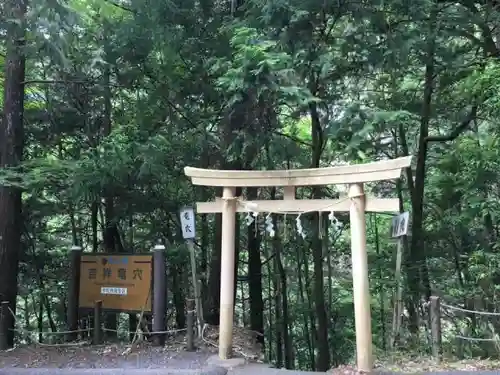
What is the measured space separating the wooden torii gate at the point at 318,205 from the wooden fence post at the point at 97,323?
2.35m

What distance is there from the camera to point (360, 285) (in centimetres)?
557

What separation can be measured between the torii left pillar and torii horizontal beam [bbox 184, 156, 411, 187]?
213mm

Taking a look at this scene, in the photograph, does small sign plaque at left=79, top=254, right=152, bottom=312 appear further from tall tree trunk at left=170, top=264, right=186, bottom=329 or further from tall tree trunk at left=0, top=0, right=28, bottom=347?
tall tree trunk at left=170, top=264, right=186, bottom=329

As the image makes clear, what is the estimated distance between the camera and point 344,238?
1270 cm

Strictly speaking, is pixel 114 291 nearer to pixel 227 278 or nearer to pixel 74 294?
pixel 74 294

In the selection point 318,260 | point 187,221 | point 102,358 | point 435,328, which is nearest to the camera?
point 435,328

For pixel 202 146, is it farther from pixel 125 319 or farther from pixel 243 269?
pixel 125 319

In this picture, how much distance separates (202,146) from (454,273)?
6380 mm

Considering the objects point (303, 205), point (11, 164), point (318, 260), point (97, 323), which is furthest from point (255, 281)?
point (11, 164)

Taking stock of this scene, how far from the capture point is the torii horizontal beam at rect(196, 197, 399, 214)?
560cm

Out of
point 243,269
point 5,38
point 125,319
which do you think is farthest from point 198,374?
point 125,319

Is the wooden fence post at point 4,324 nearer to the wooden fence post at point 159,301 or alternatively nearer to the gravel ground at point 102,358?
the gravel ground at point 102,358

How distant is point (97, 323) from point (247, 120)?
3.94 meters

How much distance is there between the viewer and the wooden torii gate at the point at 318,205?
18.1ft
